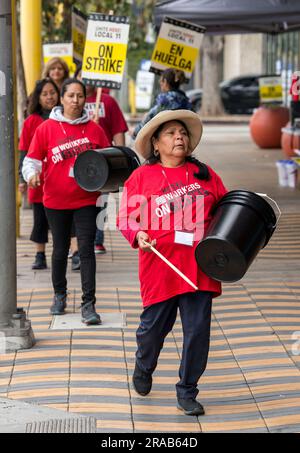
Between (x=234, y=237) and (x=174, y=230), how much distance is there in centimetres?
47

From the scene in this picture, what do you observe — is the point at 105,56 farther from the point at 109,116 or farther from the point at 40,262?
the point at 40,262

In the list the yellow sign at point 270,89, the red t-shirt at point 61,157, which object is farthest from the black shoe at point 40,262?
the yellow sign at point 270,89

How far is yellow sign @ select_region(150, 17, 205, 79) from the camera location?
1317 centimetres

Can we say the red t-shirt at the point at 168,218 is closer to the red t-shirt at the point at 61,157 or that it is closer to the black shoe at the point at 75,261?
the red t-shirt at the point at 61,157

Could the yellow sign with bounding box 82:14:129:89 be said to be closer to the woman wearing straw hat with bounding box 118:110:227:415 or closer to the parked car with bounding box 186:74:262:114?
the woman wearing straw hat with bounding box 118:110:227:415

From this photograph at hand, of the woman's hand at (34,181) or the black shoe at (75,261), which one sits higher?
the woman's hand at (34,181)

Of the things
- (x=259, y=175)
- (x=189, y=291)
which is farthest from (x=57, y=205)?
(x=259, y=175)

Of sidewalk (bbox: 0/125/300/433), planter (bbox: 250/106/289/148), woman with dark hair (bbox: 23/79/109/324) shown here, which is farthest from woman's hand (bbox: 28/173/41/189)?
planter (bbox: 250/106/289/148)

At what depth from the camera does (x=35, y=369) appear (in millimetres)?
6523

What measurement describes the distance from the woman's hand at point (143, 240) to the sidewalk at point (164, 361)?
3.06 feet

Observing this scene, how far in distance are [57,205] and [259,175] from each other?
9126 mm

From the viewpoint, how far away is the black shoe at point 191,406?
18.8 feet

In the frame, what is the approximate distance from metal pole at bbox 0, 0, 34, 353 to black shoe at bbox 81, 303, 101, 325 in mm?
612
